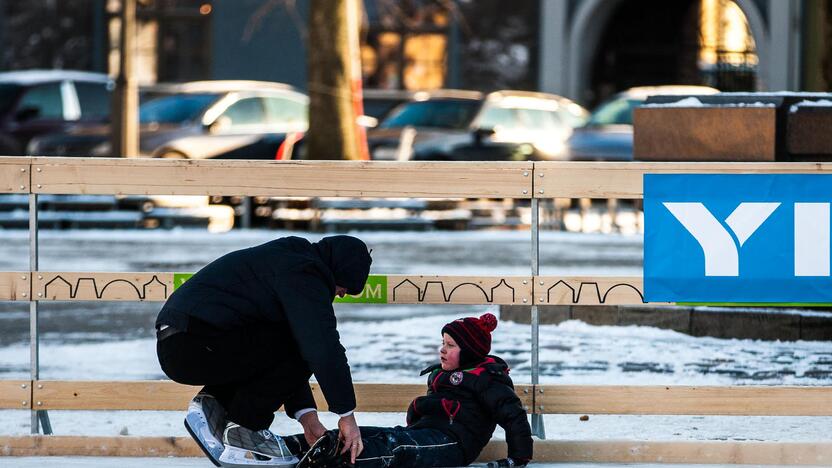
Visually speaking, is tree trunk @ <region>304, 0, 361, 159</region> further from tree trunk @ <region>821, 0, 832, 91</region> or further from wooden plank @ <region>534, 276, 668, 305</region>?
wooden plank @ <region>534, 276, 668, 305</region>

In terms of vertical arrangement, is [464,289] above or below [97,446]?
above

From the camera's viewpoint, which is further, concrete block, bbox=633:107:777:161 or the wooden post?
the wooden post

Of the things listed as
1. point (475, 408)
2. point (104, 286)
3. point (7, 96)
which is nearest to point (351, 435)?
point (475, 408)

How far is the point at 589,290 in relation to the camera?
5855 millimetres

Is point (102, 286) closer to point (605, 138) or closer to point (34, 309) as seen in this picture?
point (34, 309)

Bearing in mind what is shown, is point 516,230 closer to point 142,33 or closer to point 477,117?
point 477,117

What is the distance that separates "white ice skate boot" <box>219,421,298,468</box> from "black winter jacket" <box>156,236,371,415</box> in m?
0.39

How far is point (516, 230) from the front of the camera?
58.4ft

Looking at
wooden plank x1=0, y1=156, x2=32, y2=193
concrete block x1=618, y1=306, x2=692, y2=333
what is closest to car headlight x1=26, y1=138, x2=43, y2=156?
concrete block x1=618, y1=306, x2=692, y2=333

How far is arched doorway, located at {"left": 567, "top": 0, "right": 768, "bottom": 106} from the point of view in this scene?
28141 mm

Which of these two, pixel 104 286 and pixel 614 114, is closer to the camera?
pixel 104 286

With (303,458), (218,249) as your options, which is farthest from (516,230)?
(303,458)

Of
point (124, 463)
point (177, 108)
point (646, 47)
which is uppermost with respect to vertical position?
point (646, 47)

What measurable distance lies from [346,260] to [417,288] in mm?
751
